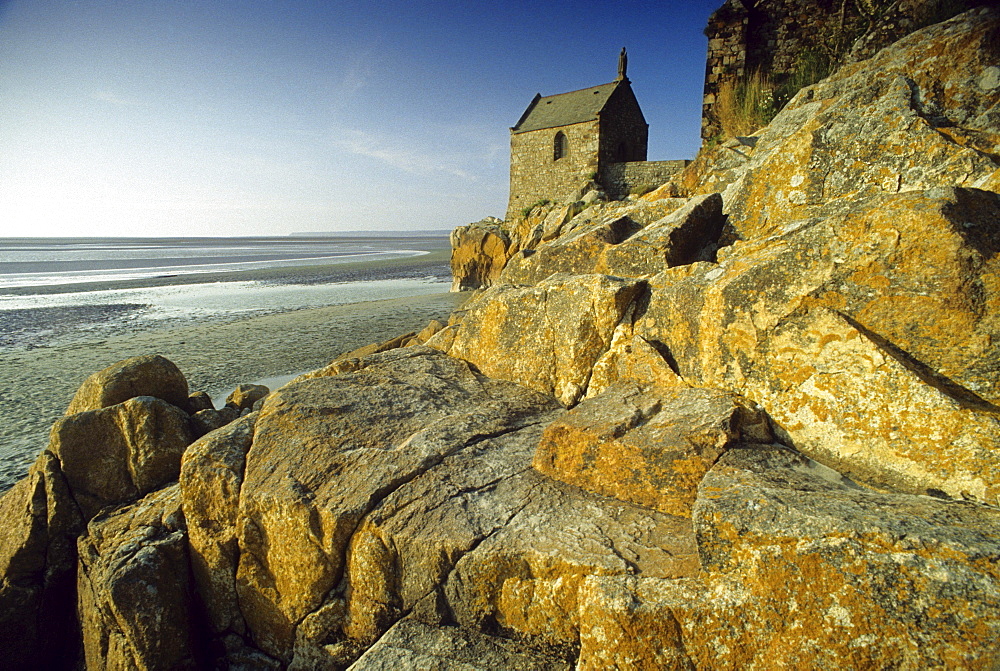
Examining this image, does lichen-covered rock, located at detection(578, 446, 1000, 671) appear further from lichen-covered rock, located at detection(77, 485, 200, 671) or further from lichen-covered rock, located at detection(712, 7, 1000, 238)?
lichen-covered rock, located at detection(77, 485, 200, 671)

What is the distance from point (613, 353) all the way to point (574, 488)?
1217 millimetres

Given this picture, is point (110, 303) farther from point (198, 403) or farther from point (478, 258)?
point (198, 403)

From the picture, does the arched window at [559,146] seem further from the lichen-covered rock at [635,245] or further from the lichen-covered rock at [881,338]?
the lichen-covered rock at [881,338]

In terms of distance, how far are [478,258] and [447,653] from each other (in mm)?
26168

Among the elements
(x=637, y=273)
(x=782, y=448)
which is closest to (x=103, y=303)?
(x=637, y=273)

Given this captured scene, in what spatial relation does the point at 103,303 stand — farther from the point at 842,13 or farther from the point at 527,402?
the point at 842,13

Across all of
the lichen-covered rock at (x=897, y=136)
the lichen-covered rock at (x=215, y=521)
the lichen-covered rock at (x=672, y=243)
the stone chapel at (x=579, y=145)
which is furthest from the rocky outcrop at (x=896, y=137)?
the stone chapel at (x=579, y=145)

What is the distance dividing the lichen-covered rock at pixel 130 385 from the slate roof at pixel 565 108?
3079cm

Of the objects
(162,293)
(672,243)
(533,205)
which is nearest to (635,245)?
A: (672,243)

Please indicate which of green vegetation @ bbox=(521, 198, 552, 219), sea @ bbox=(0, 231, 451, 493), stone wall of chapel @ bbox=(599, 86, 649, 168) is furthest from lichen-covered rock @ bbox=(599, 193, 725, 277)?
stone wall of chapel @ bbox=(599, 86, 649, 168)

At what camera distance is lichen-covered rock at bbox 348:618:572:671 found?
96.3 inches

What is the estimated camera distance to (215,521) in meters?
3.47

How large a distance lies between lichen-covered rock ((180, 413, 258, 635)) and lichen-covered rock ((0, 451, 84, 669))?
165cm

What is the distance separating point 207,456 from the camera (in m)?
3.51
